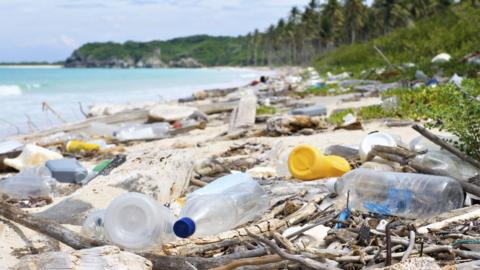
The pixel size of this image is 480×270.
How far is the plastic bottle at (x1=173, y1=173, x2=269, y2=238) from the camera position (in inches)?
119

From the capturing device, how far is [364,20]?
71188mm

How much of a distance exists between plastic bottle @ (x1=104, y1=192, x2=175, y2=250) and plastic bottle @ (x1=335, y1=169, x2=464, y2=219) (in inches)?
41.6

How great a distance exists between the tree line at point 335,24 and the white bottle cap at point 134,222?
44.7m

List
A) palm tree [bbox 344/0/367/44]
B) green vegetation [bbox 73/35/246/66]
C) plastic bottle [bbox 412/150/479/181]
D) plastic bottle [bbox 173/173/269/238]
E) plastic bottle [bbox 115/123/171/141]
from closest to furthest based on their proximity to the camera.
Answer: plastic bottle [bbox 173/173/269/238] < plastic bottle [bbox 412/150/479/181] < plastic bottle [bbox 115/123/171/141] < palm tree [bbox 344/0/367/44] < green vegetation [bbox 73/35/246/66]

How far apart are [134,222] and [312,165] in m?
1.51

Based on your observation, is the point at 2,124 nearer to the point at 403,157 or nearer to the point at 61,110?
the point at 61,110

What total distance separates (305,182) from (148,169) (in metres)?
1.04

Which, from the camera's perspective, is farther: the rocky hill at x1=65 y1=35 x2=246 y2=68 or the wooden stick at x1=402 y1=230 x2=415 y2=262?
the rocky hill at x1=65 y1=35 x2=246 y2=68

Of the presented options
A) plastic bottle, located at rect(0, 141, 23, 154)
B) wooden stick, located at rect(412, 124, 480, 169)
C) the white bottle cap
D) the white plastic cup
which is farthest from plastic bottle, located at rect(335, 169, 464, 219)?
plastic bottle, located at rect(0, 141, 23, 154)

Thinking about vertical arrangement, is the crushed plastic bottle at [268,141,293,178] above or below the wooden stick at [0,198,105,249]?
below

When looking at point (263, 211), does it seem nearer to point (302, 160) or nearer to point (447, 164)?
point (302, 160)

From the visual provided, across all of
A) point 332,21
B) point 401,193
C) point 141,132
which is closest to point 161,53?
point 332,21

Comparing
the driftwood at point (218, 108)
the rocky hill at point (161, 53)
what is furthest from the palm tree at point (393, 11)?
the rocky hill at point (161, 53)

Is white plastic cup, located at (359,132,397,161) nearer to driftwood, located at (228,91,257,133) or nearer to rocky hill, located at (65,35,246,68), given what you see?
driftwood, located at (228,91,257,133)
